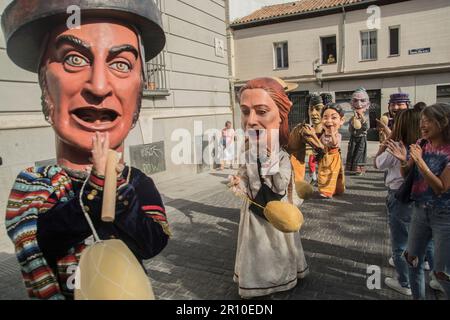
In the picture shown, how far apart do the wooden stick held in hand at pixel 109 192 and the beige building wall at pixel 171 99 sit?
406cm

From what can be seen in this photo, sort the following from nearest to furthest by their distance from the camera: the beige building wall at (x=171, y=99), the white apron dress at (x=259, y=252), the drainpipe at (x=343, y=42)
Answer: the white apron dress at (x=259, y=252) < the beige building wall at (x=171, y=99) < the drainpipe at (x=343, y=42)

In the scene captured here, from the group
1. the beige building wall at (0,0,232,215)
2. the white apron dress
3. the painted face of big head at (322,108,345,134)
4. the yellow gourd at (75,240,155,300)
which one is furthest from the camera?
the painted face of big head at (322,108,345,134)

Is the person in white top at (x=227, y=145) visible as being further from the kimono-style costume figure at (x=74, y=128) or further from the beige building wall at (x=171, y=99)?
the kimono-style costume figure at (x=74, y=128)

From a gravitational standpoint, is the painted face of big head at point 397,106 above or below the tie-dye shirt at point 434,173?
above

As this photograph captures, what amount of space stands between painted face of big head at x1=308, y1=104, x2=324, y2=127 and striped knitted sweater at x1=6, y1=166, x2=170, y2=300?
14.4 ft

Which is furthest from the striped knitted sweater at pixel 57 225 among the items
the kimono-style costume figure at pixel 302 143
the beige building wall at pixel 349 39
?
the beige building wall at pixel 349 39

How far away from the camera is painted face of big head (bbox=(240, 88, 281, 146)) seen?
279 centimetres

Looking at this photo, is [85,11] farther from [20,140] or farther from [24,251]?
[20,140]

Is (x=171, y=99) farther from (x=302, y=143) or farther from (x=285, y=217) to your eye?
(x=285, y=217)

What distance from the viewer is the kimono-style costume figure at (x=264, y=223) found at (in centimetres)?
283

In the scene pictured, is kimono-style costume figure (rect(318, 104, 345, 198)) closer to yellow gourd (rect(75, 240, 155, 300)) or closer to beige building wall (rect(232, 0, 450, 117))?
yellow gourd (rect(75, 240, 155, 300))

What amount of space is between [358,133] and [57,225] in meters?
7.43

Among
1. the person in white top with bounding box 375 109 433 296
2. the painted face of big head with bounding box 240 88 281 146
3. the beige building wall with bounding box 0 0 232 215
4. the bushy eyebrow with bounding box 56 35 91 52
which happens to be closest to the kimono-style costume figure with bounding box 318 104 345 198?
the person in white top with bounding box 375 109 433 296
